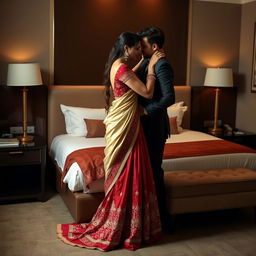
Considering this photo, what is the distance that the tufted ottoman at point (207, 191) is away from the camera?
3426 mm

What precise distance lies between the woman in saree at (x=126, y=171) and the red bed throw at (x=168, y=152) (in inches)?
11.2

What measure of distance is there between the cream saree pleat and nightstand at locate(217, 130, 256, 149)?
7.62ft

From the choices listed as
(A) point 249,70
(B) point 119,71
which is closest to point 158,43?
(B) point 119,71

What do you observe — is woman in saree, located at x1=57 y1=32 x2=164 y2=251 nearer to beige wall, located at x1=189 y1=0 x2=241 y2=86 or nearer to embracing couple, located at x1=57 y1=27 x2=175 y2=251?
embracing couple, located at x1=57 y1=27 x2=175 y2=251

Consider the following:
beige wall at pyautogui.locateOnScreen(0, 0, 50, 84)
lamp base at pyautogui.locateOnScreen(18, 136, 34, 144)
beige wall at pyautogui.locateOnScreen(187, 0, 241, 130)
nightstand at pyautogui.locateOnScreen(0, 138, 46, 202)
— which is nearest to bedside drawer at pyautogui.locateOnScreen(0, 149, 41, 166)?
nightstand at pyautogui.locateOnScreen(0, 138, 46, 202)

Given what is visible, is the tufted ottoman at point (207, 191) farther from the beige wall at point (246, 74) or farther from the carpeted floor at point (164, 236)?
the beige wall at point (246, 74)

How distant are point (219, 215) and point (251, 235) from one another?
50 centimetres

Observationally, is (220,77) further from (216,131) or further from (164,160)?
(164,160)

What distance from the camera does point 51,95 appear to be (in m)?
4.86

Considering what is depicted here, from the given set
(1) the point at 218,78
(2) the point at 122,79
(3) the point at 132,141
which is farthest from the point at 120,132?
(1) the point at 218,78

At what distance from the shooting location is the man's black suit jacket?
10.2 feet

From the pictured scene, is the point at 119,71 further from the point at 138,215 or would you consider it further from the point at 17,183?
the point at 17,183

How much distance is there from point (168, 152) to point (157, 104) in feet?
2.96

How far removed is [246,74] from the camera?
18.5 ft
